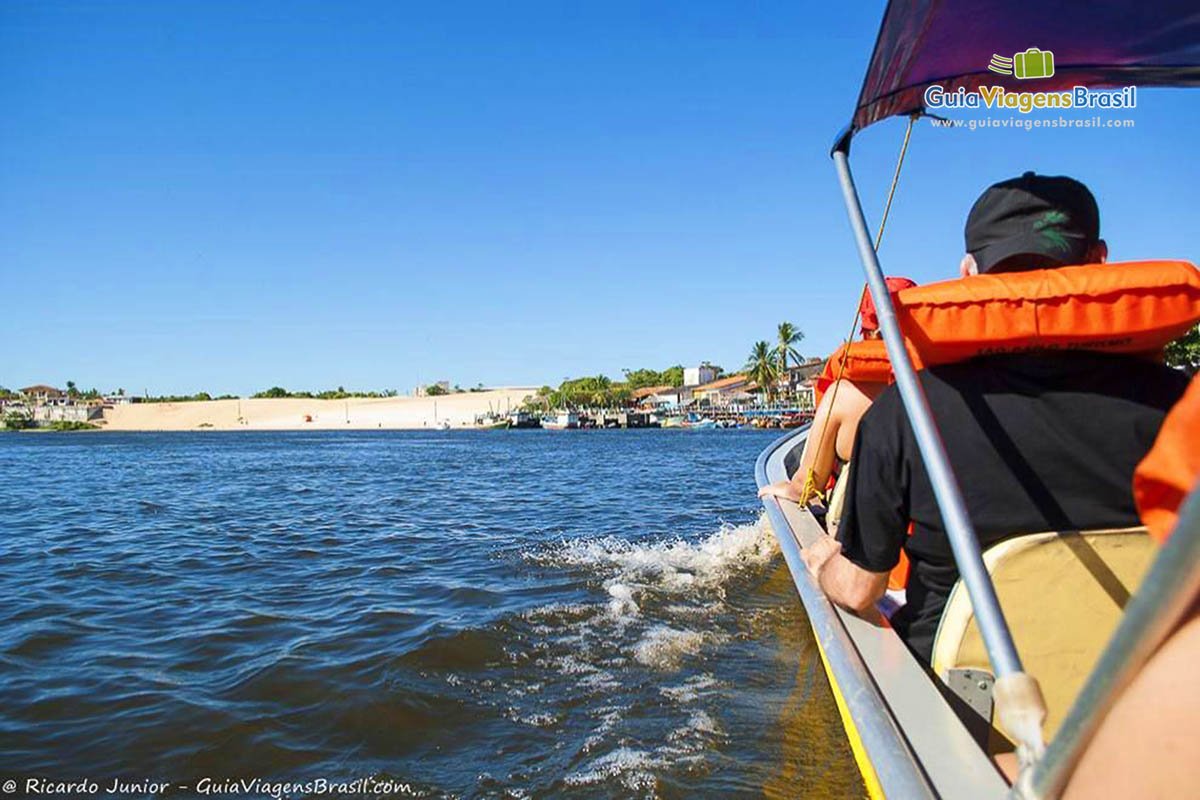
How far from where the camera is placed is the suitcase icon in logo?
243 centimetres

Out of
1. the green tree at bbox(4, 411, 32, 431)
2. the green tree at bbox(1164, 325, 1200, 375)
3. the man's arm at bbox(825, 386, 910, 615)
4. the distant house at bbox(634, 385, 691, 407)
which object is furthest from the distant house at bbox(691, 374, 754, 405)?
the green tree at bbox(4, 411, 32, 431)

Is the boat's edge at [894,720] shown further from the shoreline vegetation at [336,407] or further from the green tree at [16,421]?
the green tree at [16,421]

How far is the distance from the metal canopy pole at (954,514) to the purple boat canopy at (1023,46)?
61cm

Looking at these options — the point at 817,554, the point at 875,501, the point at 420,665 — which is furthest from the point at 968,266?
the point at 420,665

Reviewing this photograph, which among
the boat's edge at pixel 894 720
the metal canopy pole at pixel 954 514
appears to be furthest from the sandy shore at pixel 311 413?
the metal canopy pole at pixel 954 514

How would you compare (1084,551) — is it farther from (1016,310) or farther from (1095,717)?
(1095,717)

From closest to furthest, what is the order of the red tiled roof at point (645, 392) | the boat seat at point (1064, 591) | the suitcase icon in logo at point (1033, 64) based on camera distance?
1. the boat seat at point (1064, 591)
2. the suitcase icon in logo at point (1033, 64)
3. the red tiled roof at point (645, 392)

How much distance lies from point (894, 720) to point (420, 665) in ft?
12.9

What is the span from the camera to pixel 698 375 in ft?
→ 442

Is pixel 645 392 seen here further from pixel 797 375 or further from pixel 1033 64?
pixel 1033 64

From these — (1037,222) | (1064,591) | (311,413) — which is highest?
(311,413)

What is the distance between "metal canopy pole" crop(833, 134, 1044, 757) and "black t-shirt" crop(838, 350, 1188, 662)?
0.16 meters

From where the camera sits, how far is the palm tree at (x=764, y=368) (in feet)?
293

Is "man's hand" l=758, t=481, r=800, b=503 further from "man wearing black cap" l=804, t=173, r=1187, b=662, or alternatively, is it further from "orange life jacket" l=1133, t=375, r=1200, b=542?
"orange life jacket" l=1133, t=375, r=1200, b=542
